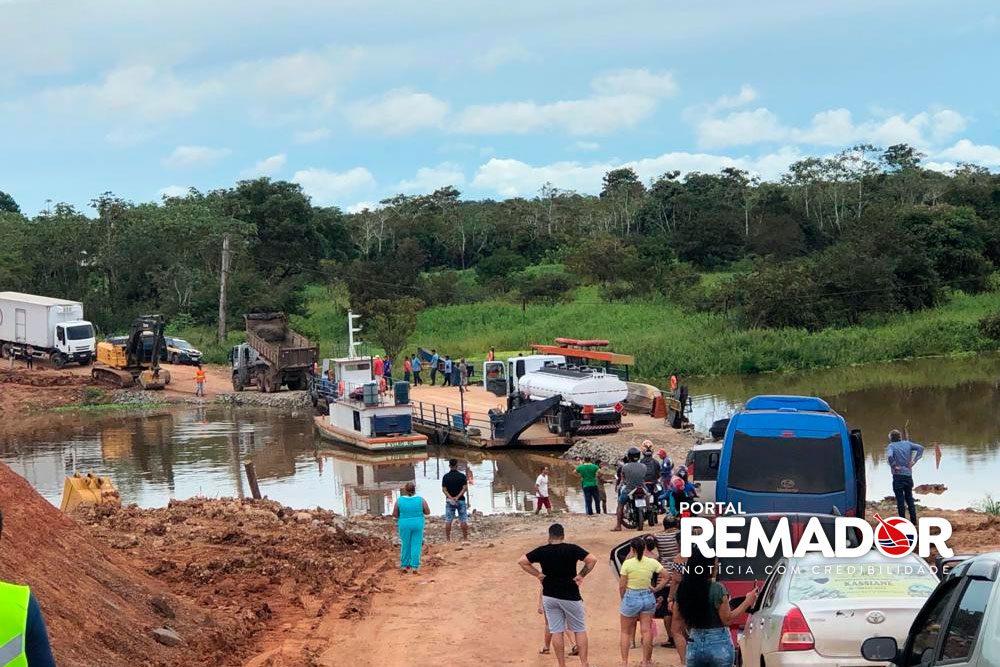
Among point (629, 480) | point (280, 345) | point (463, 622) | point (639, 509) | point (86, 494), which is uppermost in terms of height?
point (280, 345)

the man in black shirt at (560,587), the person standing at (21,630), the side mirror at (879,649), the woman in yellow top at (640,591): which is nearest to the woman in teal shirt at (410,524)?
the man in black shirt at (560,587)

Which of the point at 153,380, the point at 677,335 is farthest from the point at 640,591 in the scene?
the point at 677,335

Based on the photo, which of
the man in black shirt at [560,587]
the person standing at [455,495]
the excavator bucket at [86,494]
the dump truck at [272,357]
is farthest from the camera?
the dump truck at [272,357]

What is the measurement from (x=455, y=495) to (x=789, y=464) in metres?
6.30

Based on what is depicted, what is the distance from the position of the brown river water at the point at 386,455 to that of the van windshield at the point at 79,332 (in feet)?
35.1

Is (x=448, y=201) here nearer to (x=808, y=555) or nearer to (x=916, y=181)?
(x=916, y=181)

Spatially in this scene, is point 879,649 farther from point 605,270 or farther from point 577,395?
point 605,270

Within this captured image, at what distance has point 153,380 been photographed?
54.7 metres

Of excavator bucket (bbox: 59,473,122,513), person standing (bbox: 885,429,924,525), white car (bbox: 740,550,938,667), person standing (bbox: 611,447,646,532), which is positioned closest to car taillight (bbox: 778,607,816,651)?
white car (bbox: 740,550,938,667)

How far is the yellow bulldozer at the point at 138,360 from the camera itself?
180 feet

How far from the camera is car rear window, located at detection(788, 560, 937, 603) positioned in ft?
30.9

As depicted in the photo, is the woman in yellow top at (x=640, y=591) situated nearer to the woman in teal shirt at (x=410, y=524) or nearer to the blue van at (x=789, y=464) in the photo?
the blue van at (x=789, y=464)

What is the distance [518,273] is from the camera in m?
83.1

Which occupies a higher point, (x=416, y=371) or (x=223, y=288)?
(x=223, y=288)
